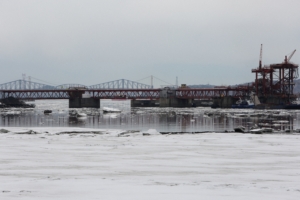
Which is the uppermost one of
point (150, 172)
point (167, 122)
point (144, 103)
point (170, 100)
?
point (170, 100)

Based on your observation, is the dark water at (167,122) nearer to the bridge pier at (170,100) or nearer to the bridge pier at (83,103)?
the bridge pier at (170,100)

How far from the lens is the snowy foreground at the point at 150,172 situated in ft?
27.7

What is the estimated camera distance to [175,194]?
27.1 feet

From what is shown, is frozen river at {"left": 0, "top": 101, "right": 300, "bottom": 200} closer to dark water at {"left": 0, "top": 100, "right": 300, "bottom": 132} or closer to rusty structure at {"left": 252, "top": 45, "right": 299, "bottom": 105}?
dark water at {"left": 0, "top": 100, "right": 300, "bottom": 132}

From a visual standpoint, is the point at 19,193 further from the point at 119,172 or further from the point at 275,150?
the point at 275,150

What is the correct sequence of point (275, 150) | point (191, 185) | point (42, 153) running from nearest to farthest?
point (191, 185)
point (42, 153)
point (275, 150)

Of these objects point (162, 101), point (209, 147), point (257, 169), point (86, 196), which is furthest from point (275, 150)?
point (162, 101)

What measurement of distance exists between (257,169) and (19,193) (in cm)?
688

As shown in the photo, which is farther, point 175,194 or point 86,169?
point 86,169

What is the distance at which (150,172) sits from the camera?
11.2m

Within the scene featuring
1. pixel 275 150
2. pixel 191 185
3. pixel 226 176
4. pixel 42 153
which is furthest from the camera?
pixel 275 150

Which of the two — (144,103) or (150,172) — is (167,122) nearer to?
(150,172)

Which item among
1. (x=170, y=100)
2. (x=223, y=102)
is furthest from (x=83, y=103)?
(x=223, y=102)

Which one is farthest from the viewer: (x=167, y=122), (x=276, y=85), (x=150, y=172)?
(x=276, y=85)
